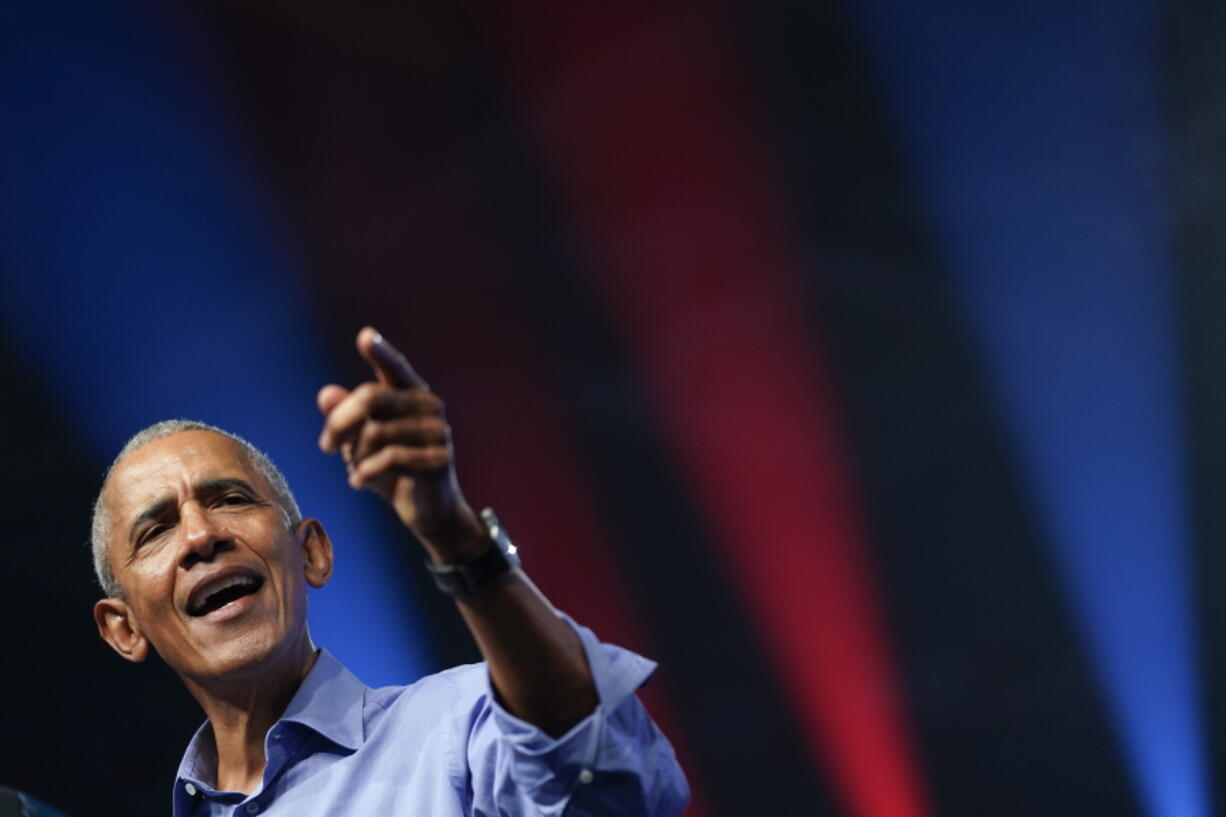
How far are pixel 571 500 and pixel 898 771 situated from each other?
4.45ft

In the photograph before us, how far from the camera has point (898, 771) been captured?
4117 mm

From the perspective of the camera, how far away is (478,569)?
1.18 m

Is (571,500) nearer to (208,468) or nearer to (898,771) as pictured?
(898,771)

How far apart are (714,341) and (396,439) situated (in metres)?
3.11

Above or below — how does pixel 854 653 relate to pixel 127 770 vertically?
below

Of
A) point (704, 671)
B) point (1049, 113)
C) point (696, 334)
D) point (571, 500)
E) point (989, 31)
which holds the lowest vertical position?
point (704, 671)

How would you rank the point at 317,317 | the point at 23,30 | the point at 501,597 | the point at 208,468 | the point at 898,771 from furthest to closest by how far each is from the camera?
the point at 898,771 → the point at 317,317 → the point at 23,30 → the point at 208,468 → the point at 501,597

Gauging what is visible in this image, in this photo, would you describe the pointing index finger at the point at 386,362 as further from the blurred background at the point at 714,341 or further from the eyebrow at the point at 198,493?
the blurred background at the point at 714,341

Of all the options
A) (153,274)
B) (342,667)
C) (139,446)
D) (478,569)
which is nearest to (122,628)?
(139,446)

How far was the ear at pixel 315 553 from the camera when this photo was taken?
1829 millimetres

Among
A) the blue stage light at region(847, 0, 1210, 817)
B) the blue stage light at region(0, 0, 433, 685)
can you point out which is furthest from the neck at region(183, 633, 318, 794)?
the blue stage light at region(847, 0, 1210, 817)

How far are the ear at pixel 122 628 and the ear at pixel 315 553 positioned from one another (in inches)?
10.3

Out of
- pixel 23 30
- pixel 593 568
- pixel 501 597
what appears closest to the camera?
pixel 501 597

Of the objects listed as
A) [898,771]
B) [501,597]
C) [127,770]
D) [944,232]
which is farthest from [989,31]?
[127,770]
